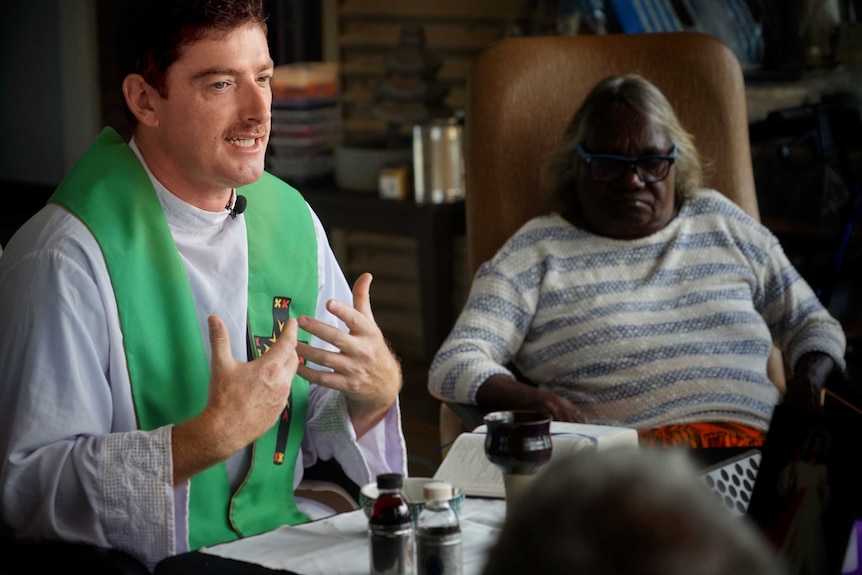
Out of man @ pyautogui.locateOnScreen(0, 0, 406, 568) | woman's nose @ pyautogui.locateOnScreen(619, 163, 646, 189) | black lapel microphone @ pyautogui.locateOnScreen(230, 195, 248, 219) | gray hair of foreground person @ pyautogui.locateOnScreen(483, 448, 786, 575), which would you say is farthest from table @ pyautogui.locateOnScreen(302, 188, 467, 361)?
gray hair of foreground person @ pyautogui.locateOnScreen(483, 448, 786, 575)

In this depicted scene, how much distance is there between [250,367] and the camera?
158 cm

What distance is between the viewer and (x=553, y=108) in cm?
275

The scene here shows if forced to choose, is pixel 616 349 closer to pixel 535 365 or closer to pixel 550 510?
pixel 535 365

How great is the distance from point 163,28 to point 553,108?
1.24m

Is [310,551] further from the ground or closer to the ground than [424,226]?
further from the ground

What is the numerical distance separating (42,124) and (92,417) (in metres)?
4.58

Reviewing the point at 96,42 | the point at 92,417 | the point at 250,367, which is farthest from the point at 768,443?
the point at 96,42

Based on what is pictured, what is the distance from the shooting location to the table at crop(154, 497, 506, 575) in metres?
1.46

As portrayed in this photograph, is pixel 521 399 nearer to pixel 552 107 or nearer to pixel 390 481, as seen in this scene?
pixel 552 107

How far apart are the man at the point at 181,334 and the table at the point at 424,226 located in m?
1.83

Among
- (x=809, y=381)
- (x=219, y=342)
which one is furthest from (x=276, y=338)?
(x=809, y=381)

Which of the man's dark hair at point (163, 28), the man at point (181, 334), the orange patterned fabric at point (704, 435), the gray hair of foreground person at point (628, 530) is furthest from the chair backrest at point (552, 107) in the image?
the gray hair of foreground person at point (628, 530)

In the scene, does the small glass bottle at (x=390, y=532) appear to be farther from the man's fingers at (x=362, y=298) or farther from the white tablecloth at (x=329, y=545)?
the man's fingers at (x=362, y=298)

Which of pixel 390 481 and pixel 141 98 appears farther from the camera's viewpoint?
pixel 141 98
